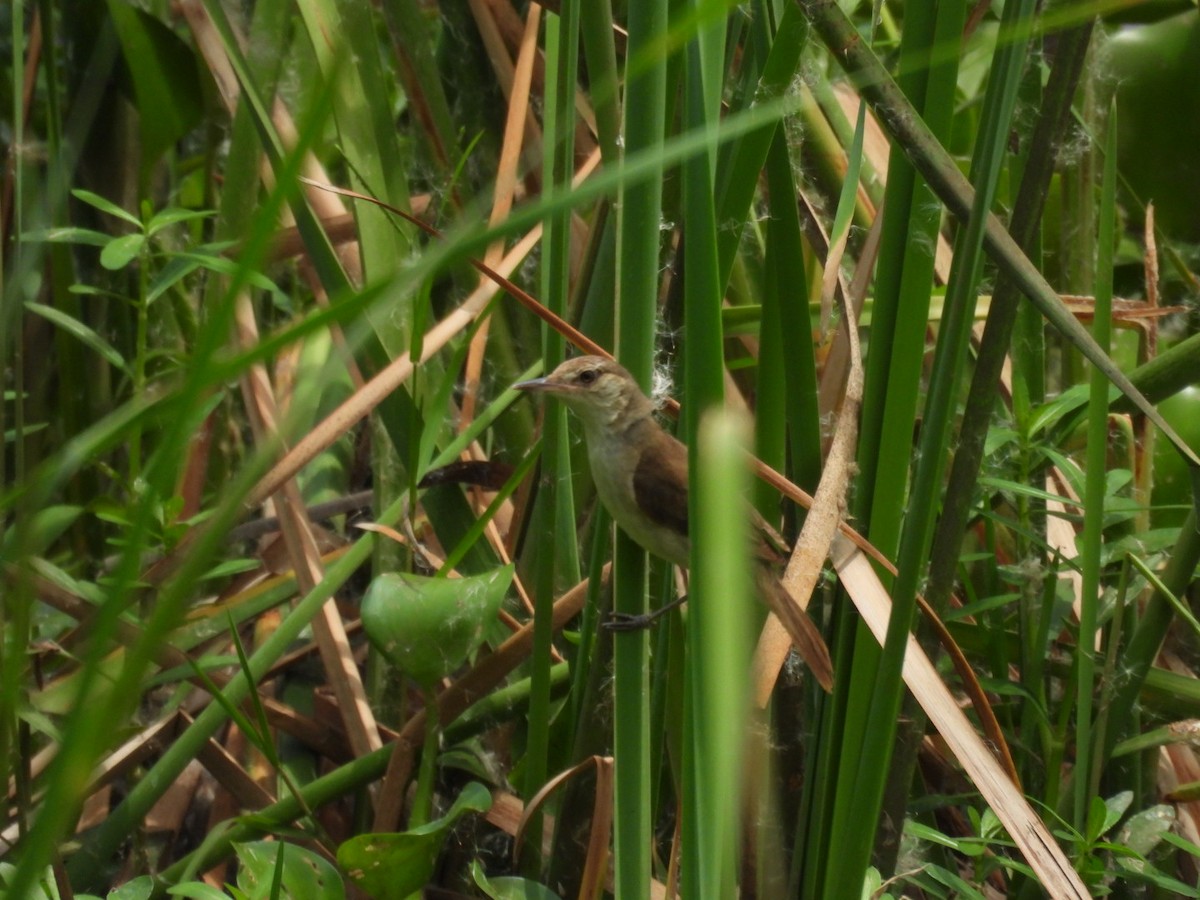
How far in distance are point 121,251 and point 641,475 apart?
2.82 ft

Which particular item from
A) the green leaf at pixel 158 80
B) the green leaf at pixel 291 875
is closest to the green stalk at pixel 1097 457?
the green leaf at pixel 291 875

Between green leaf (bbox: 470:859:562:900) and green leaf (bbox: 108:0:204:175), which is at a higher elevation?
green leaf (bbox: 108:0:204:175)

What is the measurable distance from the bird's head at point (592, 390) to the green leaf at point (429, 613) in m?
0.24

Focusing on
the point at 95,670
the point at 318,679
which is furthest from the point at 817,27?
the point at 318,679

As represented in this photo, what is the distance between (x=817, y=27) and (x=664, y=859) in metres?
1.18

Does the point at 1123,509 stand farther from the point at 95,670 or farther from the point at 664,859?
the point at 95,670

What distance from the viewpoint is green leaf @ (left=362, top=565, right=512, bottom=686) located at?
1.50 metres

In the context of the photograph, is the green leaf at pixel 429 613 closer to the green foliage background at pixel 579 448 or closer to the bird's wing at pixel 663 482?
the green foliage background at pixel 579 448

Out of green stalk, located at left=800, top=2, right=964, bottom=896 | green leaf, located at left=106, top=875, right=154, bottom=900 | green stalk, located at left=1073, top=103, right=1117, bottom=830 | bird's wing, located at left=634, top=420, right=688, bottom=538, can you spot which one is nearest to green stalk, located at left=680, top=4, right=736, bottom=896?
green stalk, located at left=800, top=2, right=964, bottom=896

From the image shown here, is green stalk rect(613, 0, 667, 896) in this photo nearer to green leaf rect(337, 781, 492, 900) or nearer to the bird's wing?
the bird's wing

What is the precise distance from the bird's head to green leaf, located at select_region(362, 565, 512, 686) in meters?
0.24

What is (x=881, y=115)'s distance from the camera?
3.34ft

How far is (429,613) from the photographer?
1.49m

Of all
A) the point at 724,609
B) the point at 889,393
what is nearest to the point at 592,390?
the point at 889,393
